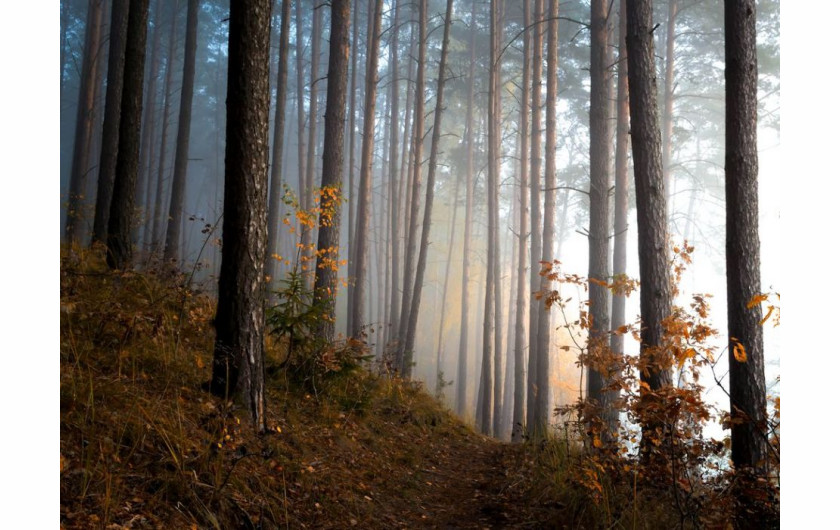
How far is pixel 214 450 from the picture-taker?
3512mm

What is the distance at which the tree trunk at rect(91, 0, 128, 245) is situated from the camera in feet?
28.2

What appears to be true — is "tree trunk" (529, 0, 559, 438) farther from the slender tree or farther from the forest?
the slender tree

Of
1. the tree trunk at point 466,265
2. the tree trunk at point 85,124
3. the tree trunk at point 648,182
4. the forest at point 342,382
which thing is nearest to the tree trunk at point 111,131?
the forest at point 342,382

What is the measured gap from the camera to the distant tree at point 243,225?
421 cm

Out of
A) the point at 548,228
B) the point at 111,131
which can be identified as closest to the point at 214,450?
the point at 111,131

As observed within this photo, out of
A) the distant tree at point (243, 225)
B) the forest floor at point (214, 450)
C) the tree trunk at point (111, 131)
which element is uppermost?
the tree trunk at point (111, 131)

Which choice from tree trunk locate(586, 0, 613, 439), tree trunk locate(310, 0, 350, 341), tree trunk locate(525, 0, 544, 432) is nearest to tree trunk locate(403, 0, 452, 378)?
tree trunk locate(525, 0, 544, 432)

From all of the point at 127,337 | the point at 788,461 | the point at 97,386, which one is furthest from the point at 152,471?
the point at 788,461

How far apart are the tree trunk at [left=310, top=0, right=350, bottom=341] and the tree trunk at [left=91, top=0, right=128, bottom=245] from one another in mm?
3132

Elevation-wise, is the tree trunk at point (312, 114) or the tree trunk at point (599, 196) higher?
the tree trunk at point (312, 114)

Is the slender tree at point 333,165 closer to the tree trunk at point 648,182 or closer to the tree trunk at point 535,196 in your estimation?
the tree trunk at point 648,182

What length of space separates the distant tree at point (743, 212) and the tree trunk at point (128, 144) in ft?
21.8

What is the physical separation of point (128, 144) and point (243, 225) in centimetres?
399

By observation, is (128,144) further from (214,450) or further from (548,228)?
(548,228)
